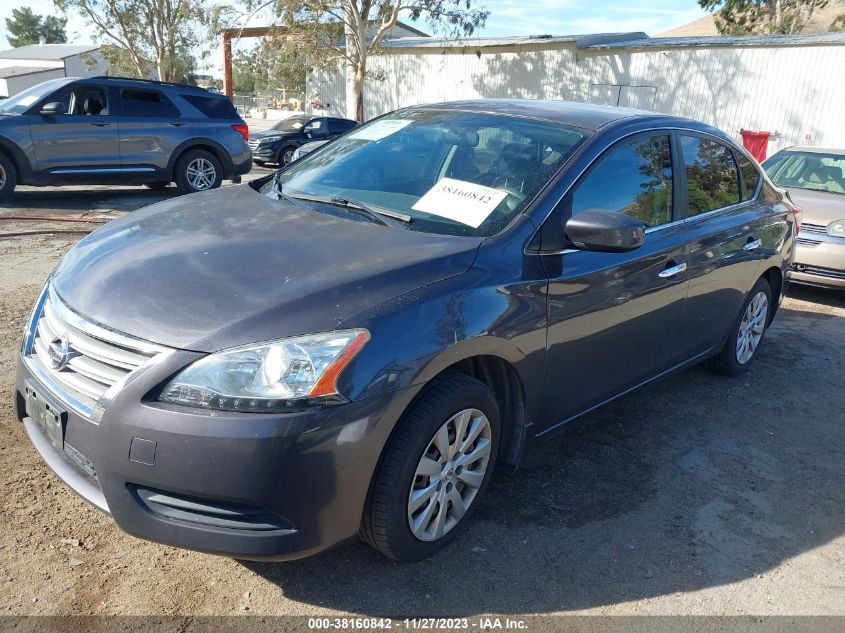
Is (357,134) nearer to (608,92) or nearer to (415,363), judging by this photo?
(415,363)

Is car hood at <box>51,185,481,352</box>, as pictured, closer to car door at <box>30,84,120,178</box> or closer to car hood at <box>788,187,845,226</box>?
car hood at <box>788,187,845,226</box>

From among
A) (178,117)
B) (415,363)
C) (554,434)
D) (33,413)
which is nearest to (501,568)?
(554,434)

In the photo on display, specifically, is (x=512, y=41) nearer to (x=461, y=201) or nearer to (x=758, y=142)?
(x=758, y=142)

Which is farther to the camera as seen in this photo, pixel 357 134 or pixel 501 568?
pixel 357 134

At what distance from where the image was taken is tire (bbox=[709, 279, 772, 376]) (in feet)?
16.0

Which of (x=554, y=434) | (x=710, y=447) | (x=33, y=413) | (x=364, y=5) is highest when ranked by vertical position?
(x=364, y=5)

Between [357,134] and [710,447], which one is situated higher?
[357,134]

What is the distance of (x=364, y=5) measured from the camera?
935 inches

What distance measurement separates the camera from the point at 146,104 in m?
10.9

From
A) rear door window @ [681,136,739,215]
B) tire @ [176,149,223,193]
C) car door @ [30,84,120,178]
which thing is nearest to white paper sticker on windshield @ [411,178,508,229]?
rear door window @ [681,136,739,215]

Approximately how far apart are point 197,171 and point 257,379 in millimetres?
9992

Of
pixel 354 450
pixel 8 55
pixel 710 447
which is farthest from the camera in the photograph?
pixel 8 55

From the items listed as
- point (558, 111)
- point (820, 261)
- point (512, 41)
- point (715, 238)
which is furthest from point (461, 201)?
point (512, 41)

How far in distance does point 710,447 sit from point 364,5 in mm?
22831
